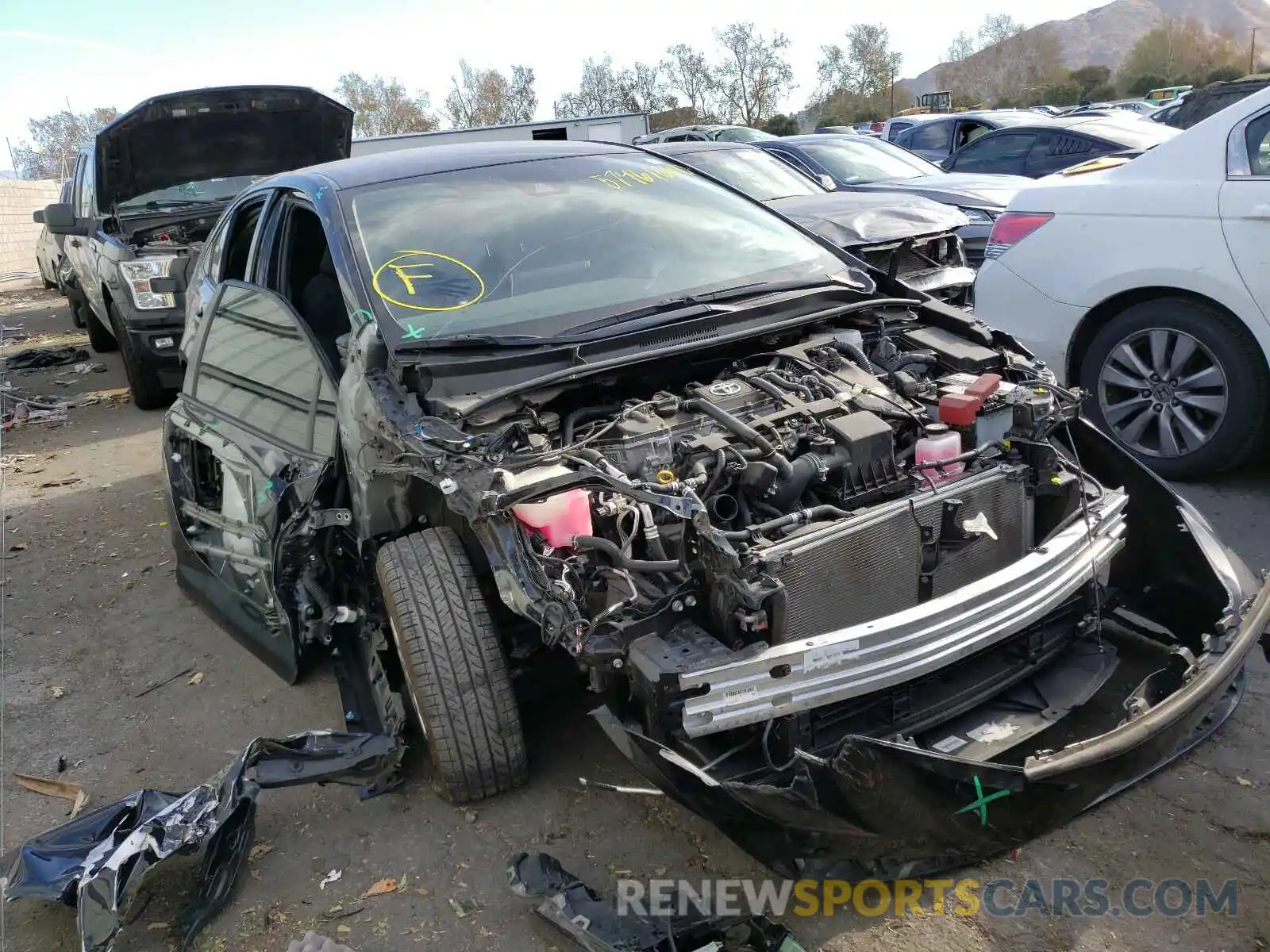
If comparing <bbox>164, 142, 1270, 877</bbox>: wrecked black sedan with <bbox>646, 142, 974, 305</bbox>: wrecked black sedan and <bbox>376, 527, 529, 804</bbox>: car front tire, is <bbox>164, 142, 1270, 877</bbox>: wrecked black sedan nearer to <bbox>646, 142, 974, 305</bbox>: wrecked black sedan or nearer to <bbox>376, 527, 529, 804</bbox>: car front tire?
<bbox>376, 527, 529, 804</bbox>: car front tire

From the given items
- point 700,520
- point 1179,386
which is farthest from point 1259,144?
point 700,520

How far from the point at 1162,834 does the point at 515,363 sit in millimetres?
2242

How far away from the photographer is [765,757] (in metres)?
2.28

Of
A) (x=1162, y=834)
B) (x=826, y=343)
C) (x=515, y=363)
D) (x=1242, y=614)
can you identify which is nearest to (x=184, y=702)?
(x=515, y=363)

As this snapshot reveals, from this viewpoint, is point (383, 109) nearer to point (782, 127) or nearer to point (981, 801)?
point (782, 127)

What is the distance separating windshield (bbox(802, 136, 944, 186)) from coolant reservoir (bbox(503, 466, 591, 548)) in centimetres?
711

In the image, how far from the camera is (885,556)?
2.46 meters

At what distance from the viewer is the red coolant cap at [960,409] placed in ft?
9.37

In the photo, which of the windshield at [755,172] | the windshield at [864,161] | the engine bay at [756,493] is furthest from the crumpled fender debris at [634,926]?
the windshield at [864,161]

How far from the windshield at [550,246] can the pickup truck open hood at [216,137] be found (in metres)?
4.57

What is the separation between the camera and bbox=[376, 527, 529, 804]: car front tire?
263cm

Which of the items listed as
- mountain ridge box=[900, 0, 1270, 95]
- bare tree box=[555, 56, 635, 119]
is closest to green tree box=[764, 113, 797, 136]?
bare tree box=[555, 56, 635, 119]

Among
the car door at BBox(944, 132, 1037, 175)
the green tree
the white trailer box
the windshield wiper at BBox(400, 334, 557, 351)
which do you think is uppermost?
the green tree

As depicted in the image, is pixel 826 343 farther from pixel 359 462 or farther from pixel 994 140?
pixel 994 140
